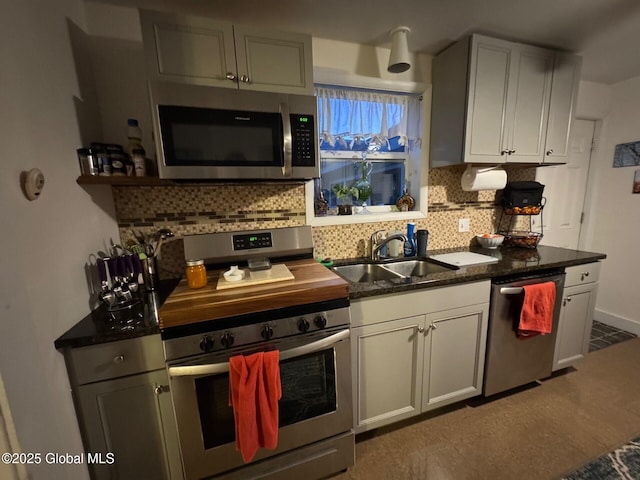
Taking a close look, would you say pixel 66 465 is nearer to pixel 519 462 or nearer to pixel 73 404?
pixel 73 404

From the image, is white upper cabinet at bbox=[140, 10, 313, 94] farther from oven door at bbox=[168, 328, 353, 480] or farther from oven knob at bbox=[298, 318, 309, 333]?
oven door at bbox=[168, 328, 353, 480]

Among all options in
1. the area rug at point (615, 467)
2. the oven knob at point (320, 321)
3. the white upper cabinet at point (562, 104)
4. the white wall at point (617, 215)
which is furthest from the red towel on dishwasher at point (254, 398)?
the white wall at point (617, 215)

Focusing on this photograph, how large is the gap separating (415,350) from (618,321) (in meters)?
2.77

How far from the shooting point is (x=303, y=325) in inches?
43.9

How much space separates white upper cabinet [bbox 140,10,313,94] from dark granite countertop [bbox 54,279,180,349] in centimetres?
102

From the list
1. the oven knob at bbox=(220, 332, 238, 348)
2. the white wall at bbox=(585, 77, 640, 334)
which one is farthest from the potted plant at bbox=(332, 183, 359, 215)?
the white wall at bbox=(585, 77, 640, 334)

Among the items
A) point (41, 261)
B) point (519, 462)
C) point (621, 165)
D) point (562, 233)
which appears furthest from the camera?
point (562, 233)

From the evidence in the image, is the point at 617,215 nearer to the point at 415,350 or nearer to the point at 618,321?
the point at 618,321

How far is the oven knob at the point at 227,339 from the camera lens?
1.01 meters

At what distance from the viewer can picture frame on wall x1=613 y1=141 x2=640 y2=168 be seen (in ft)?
7.86

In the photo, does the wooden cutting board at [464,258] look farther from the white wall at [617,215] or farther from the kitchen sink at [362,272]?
the white wall at [617,215]

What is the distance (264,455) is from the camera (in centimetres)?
115

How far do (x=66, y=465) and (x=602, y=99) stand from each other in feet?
14.8

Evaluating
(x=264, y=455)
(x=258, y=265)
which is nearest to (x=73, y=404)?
(x=264, y=455)
